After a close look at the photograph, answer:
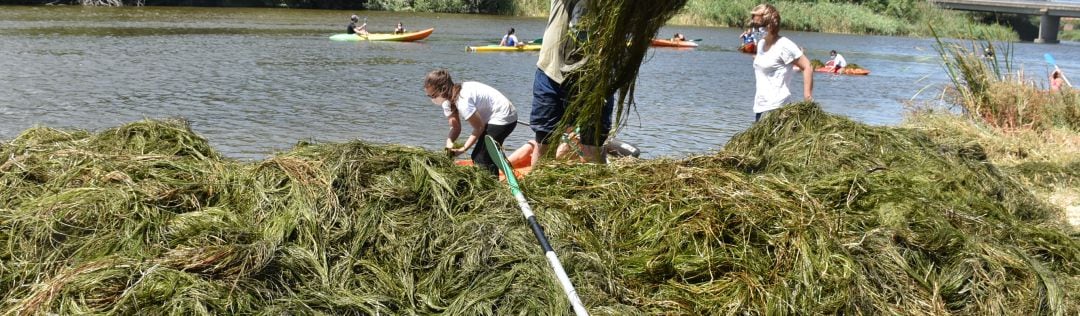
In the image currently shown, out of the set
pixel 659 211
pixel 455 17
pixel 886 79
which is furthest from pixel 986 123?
pixel 455 17

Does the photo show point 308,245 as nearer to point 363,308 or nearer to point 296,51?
point 363,308

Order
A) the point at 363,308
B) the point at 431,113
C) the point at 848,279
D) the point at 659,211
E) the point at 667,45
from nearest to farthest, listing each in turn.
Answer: the point at 363,308 < the point at 848,279 < the point at 659,211 < the point at 431,113 < the point at 667,45

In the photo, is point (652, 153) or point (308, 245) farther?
point (652, 153)

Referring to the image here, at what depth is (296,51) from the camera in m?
24.4

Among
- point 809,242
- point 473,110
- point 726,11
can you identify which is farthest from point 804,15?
point 809,242

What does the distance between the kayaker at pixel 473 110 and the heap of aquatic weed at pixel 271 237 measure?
1.69m

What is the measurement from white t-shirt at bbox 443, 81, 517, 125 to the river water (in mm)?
1607

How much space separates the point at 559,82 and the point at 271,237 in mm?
2244

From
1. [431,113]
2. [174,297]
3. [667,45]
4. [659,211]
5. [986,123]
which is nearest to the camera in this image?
[174,297]

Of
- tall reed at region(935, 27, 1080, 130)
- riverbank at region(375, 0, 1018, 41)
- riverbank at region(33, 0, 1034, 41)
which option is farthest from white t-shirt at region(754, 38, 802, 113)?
riverbank at region(33, 0, 1034, 41)

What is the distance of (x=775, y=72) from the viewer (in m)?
7.18

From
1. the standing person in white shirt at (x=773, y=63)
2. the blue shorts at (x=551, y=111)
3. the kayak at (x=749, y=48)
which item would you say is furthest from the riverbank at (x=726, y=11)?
the blue shorts at (x=551, y=111)

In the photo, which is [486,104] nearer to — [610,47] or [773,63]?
[610,47]

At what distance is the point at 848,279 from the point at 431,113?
10.6 m
